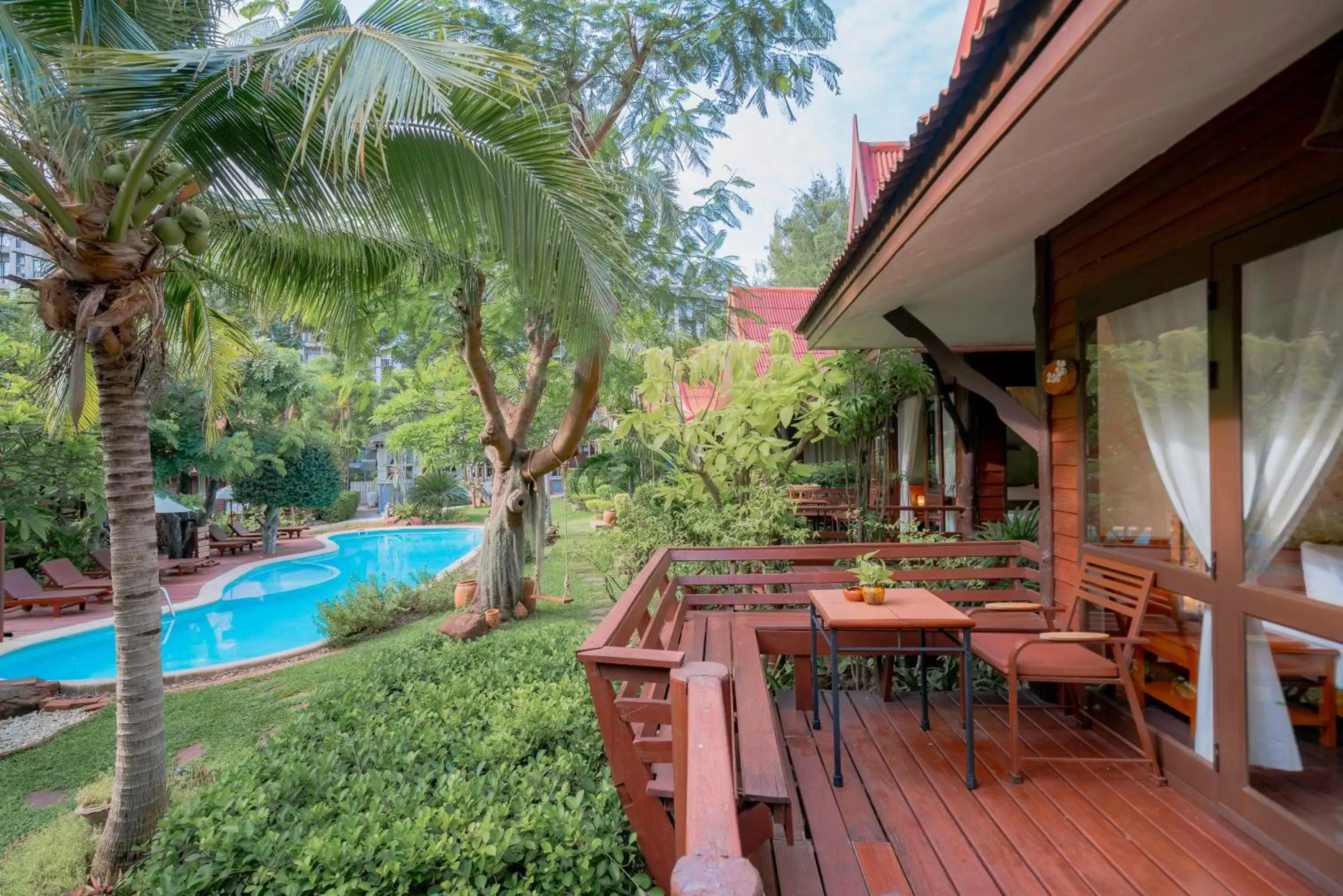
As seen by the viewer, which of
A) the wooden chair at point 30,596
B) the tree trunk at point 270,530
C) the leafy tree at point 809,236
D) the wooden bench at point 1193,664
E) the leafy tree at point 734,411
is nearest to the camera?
the wooden bench at point 1193,664

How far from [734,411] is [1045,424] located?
315 cm

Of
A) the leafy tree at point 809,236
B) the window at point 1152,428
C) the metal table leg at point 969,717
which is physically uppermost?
the leafy tree at point 809,236

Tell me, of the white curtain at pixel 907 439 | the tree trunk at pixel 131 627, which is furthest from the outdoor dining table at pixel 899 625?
the white curtain at pixel 907 439

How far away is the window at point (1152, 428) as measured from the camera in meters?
2.67

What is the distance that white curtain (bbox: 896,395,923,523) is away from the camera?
9.78 metres

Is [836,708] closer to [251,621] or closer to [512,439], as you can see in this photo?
[512,439]

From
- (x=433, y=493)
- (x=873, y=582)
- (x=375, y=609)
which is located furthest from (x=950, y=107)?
(x=433, y=493)

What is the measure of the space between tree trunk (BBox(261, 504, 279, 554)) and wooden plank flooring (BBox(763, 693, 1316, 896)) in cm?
1785

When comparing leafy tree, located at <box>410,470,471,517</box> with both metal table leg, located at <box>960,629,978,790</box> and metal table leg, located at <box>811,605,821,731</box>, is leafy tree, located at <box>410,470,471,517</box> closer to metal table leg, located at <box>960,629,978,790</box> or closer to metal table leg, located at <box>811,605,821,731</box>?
metal table leg, located at <box>811,605,821,731</box>

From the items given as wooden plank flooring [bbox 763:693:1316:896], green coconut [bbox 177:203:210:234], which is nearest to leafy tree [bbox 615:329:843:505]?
wooden plank flooring [bbox 763:693:1316:896]

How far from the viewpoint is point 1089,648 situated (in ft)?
10.6

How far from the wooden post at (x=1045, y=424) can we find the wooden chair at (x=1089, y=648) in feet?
1.25

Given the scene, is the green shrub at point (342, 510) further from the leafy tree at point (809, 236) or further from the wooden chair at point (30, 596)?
the leafy tree at point (809, 236)

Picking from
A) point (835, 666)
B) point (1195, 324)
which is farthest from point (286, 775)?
point (1195, 324)
